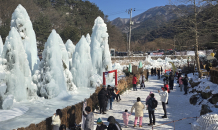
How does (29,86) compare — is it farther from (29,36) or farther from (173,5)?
(173,5)

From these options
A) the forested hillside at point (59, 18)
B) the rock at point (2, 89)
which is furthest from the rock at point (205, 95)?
the forested hillside at point (59, 18)

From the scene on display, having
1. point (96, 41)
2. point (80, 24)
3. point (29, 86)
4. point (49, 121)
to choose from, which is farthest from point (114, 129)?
point (80, 24)

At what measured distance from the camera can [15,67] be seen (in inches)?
402

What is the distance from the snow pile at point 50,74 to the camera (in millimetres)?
11492

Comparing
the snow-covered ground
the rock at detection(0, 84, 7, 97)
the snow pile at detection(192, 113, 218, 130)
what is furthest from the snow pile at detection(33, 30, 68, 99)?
the snow pile at detection(192, 113, 218, 130)

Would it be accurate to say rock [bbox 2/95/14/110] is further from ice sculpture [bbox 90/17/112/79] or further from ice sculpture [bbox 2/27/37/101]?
ice sculpture [bbox 90/17/112/79]

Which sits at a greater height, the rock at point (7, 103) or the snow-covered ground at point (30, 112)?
the rock at point (7, 103)

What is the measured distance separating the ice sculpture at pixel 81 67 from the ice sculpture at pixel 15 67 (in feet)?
16.2

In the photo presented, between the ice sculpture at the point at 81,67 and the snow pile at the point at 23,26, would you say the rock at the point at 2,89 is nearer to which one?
the snow pile at the point at 23,26

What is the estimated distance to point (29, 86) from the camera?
10836mm

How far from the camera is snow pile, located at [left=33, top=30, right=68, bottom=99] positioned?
452 inches

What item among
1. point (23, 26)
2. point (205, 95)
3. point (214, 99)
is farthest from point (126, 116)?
point (23, 26)

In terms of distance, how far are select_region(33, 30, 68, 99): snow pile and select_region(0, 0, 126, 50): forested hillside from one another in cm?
2353

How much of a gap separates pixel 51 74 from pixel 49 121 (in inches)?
237
